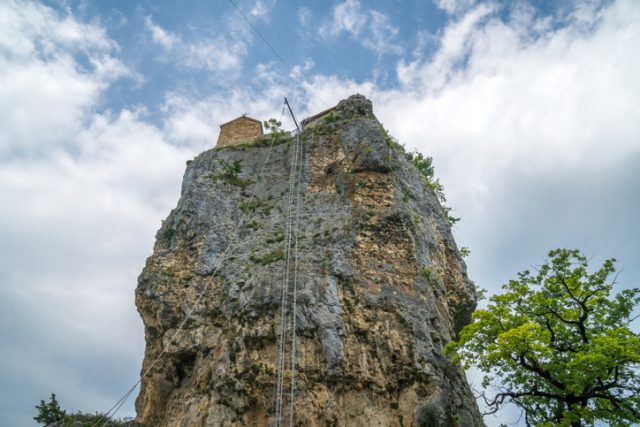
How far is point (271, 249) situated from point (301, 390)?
6.15 meters

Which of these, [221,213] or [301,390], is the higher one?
[221,213]

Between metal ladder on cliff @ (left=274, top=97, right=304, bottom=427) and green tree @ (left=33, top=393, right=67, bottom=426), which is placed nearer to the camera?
Result: metal ladder on cliff @ (left=274, top=97, right=304, bottom=427)

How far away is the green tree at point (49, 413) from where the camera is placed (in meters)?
24.6

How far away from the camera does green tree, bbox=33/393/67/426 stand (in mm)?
24609

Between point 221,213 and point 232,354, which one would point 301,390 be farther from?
point 221,213

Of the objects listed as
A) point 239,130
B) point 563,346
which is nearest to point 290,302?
point 563,346

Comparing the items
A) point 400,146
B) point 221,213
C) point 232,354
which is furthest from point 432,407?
point 400,146

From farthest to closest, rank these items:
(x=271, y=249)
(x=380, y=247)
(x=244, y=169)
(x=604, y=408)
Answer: (x=244, y=169), (x=271, y=249), (x=380, y=247), (x=604, y=408)

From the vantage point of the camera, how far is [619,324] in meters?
14.5

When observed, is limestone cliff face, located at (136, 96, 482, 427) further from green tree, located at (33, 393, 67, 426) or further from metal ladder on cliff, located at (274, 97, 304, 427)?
green tree, located at (33, 393, 67, 426)

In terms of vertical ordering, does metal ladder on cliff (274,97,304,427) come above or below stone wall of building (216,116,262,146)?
below

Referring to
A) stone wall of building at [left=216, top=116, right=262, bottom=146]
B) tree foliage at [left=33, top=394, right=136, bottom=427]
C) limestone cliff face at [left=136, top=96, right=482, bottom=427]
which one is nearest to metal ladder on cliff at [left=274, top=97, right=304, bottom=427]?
limestone cliff face at [left=136, top=96, right=482, bottom=427]

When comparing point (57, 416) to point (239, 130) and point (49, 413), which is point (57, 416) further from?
point (239, 130)

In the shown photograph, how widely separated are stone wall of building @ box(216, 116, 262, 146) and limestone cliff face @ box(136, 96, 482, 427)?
3.89m
